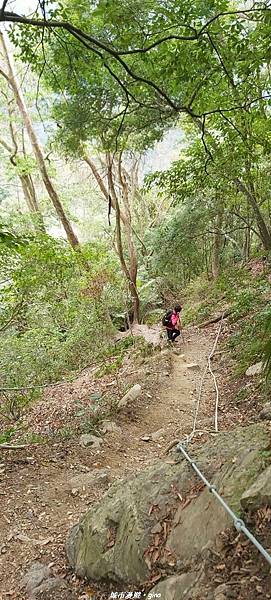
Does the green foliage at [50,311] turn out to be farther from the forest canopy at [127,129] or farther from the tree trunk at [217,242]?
the tree trunk at [217,242]

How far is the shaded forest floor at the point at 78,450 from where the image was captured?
3.52m

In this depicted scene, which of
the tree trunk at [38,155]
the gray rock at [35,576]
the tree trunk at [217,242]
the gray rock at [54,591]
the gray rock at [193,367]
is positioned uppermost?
the tree trunk at [38,155]

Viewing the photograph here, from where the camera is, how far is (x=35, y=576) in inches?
120

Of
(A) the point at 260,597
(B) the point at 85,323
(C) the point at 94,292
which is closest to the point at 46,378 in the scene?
(B) the point at 85,323

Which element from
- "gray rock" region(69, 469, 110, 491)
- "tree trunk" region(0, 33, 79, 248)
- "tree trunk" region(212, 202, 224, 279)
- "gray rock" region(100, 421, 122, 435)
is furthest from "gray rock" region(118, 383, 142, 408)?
"tree trunk" region(212, 202, 224, 279)

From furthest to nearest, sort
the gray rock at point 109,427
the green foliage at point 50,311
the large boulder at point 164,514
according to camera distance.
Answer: the green foliage at point 50,311 < the gray rock at point 109,427 < the large boulder at point 164,514

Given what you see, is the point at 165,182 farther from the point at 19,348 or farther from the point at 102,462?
the point at 102,462

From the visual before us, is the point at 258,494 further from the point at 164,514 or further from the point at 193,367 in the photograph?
the point at 193,367

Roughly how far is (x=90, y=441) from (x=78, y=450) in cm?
22

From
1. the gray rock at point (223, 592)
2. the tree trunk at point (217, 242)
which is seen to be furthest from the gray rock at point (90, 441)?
the tree trunk at point (217, 242)

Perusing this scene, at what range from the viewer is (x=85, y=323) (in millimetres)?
9406

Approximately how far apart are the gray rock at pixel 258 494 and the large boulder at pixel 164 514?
8cm

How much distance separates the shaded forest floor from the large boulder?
0.25m

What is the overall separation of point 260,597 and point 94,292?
854cm
